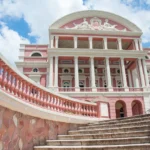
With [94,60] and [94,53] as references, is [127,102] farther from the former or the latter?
[94,60]

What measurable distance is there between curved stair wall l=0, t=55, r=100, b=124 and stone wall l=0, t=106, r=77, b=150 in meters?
0.15

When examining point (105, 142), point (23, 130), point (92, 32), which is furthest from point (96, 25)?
point (23, 130)

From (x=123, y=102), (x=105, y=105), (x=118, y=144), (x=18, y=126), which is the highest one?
(x=123, y=102)

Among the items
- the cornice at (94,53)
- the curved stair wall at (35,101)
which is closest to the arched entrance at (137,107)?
the cornice at (94,53)

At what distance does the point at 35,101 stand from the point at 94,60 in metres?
21.7

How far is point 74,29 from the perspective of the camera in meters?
25.0

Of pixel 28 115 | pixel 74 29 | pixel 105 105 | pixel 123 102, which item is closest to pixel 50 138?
pixel 28 115

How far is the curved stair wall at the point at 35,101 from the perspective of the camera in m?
3.75

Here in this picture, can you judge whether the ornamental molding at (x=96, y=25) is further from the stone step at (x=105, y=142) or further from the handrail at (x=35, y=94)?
the stone step at (x=105, y=142)

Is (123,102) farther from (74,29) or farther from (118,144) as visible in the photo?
(118,144)

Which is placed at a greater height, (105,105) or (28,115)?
(105,105)

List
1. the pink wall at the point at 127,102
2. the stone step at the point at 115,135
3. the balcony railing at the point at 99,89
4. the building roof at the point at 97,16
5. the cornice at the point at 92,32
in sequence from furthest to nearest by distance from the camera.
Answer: the building roof at the point at 97,16 < the cornice at the point at 92,32 < the balcony railing at the point at 99,89 < the pink wall at the point at 127,102 < the stone step at the point at 115,135

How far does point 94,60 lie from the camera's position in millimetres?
26234

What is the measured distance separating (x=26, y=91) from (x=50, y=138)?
5.16 ft
